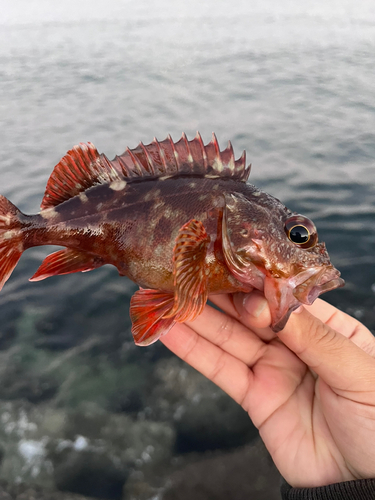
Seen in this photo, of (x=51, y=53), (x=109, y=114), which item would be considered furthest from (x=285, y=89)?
(x=51, y=53)

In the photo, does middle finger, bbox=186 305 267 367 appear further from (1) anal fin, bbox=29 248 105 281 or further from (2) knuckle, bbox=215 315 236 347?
(1) anal fin, bbox=29 248 105 281

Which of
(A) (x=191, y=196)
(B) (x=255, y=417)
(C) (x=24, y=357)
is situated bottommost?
(C) (x=24, y=357)

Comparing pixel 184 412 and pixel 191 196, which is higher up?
pixel 191 196

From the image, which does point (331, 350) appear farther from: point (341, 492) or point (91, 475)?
point (91, 475)

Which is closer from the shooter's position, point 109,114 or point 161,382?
point 161,382

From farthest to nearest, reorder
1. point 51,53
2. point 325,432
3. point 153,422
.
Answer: point 51,53
point 153,422
point 325,432

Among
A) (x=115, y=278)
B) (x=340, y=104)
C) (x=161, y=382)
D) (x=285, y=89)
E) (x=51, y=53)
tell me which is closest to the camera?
(x=161, y=382)

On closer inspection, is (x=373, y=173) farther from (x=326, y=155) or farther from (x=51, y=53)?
(x=51, y=53)
